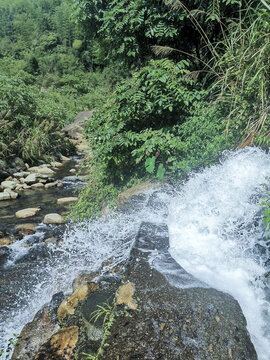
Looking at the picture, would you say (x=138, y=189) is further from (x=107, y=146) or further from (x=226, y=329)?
(x=226, y=329)

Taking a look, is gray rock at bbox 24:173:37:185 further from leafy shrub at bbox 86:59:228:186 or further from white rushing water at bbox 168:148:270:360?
white rushing water at bbox 168:148:270:360

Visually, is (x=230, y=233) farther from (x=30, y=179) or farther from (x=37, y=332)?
(x=30, y=179)

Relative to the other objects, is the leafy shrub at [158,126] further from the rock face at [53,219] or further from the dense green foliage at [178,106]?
the rock face at [53,219]

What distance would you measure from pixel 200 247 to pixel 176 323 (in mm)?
981

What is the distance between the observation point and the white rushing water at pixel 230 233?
2.17 meters

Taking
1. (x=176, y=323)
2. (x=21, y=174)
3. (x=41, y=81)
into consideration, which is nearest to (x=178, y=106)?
(x=176, y=323)

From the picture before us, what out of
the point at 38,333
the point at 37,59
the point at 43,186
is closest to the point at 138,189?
the point at 38,333

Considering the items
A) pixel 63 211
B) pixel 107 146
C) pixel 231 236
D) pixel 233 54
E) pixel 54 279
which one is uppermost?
pixel 233 54

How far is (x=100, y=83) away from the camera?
93.6ft

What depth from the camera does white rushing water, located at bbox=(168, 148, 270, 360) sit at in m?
2.17

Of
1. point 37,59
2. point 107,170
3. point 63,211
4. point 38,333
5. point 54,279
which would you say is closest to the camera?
point 38,333

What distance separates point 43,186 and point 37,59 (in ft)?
113

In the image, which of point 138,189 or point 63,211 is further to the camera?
point 63,211

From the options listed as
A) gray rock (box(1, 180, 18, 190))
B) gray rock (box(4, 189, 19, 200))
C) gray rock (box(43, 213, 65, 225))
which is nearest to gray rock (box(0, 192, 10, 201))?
gray rock (box(4, 189, 19, 200))
